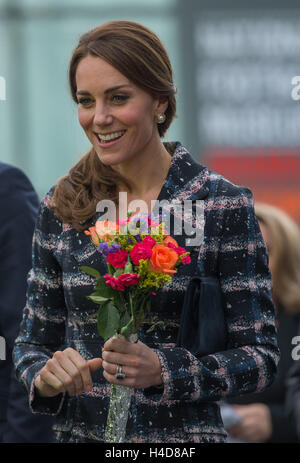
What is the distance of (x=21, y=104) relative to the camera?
9367 mm

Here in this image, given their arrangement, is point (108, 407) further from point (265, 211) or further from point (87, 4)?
point (87, 4)

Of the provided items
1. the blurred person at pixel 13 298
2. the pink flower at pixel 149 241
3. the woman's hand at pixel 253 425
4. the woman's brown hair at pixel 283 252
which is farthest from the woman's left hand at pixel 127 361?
the woman's brown hair at pixel 283 252

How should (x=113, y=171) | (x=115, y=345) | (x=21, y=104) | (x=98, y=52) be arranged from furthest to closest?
(x=21, y=104) < (x=113, y=171) < (x=98, y=52) < (x=115, y=345)

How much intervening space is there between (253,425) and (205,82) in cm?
568

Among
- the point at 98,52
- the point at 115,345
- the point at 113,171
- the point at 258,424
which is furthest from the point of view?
the point at 258,424

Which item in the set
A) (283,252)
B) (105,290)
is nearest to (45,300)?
(105,290)

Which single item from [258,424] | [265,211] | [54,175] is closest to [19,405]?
[258,424]

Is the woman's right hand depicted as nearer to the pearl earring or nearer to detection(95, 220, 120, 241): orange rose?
detection(95, 220, 120, 241): orange rose

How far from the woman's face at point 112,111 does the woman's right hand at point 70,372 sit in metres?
0.51

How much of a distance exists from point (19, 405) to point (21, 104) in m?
6.77

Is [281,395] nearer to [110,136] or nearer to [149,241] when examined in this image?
[110,136]

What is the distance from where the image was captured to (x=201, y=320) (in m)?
2.29

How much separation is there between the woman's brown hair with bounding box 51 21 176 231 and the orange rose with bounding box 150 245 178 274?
1.52ft

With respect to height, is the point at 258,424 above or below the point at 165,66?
below
